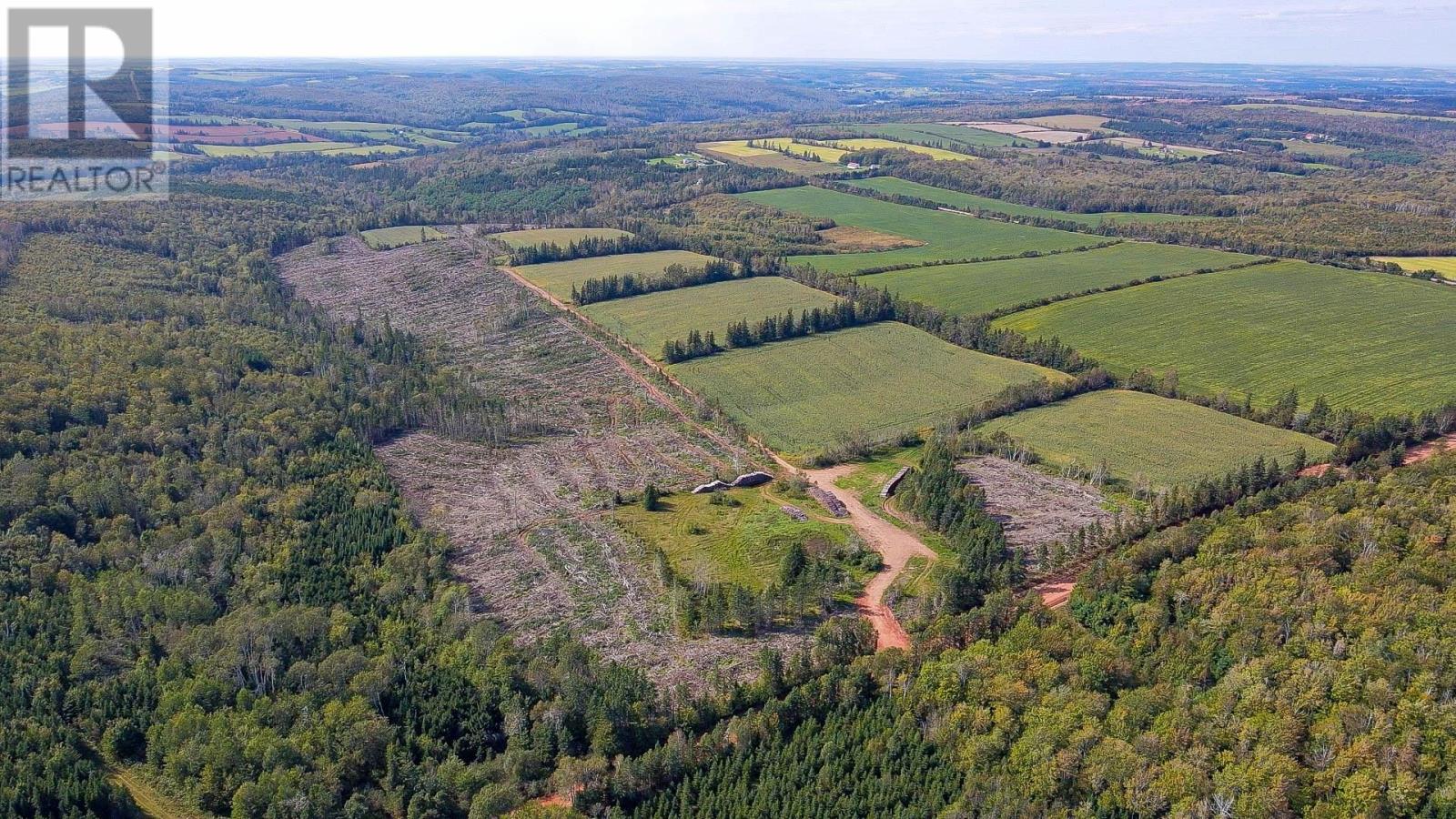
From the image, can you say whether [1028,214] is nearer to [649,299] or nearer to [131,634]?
[649,299]

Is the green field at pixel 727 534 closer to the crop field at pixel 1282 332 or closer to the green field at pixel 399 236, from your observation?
the crop field at pixel 1282 332

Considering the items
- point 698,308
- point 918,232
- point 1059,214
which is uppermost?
point 1059,214

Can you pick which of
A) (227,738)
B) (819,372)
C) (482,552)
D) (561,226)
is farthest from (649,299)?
(227,738)

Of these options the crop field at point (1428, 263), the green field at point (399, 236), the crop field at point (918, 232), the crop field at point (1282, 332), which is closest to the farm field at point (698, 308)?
the crop field at point (918, 232)

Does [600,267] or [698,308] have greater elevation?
[600,267]

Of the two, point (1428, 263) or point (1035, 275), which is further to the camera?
point (1428, 263)

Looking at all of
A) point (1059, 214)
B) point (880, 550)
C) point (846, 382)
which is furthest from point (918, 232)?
point (880, 550)

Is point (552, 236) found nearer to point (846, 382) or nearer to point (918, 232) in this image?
point (918, 232)

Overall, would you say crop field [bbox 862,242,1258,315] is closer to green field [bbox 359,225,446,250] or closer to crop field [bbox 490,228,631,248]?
crop field [bbox 490,228,631,248]

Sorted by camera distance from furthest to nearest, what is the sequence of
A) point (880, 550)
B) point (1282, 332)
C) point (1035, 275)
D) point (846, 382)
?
point (1035, 275)
point (1282, 332)
point (846, 382)
point (880, 550)
